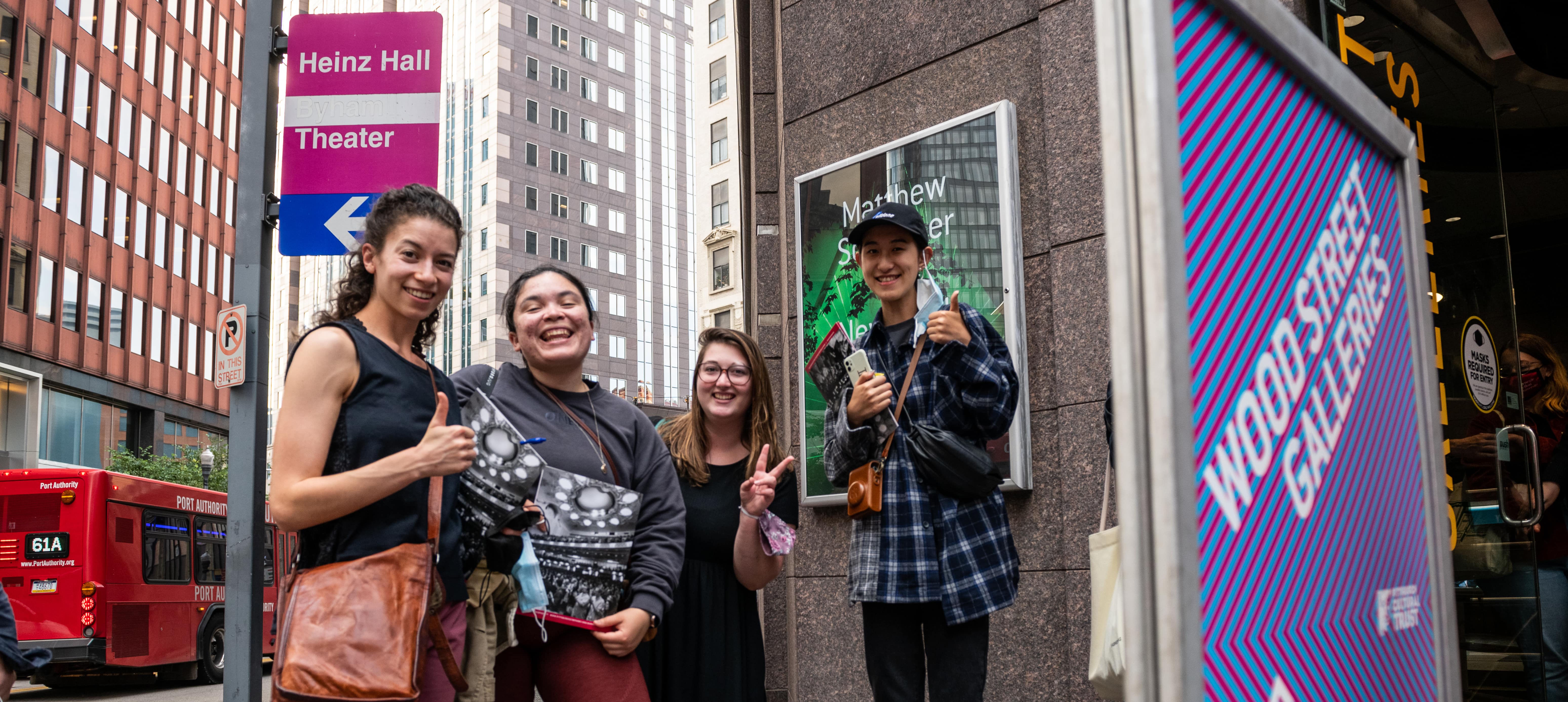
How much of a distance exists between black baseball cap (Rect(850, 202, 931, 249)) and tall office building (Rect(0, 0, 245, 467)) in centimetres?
3616

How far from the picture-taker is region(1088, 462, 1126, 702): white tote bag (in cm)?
150

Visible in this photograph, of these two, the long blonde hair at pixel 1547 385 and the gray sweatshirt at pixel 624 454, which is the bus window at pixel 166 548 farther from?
the long blonde hair at pixel 1547 385

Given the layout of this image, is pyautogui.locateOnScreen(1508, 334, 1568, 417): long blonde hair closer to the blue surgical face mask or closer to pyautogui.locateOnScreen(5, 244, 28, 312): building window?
the blue surgical face mask

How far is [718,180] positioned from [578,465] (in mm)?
46964

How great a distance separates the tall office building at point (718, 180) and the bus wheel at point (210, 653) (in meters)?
29.7

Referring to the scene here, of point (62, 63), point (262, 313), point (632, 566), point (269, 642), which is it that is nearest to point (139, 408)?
point (62, 63)

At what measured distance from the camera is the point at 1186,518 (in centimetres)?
83

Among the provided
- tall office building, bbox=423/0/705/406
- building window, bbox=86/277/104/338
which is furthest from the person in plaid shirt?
tall office building, bbox=423/0/705/406

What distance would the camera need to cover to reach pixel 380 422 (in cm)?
244

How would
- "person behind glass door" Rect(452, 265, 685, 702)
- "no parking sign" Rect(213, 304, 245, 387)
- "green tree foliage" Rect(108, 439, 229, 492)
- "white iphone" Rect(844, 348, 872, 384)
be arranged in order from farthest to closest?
1. "green tree foliage" Rect(108, 439, 229, 492)
2. "no parking sign" Rect(213, 304, 245, 387)
3. "white iphone" Rect(844, 348, 872, 384)
4. "person behind glass door" Rect(452, 265, 685, 702)

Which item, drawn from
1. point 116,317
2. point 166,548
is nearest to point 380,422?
point 166,548

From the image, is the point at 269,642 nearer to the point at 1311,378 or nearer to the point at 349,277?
the point at 349,277

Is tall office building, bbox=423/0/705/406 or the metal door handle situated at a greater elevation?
tall office building, bbox=423/0/705/406

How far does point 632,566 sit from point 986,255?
3.03m
